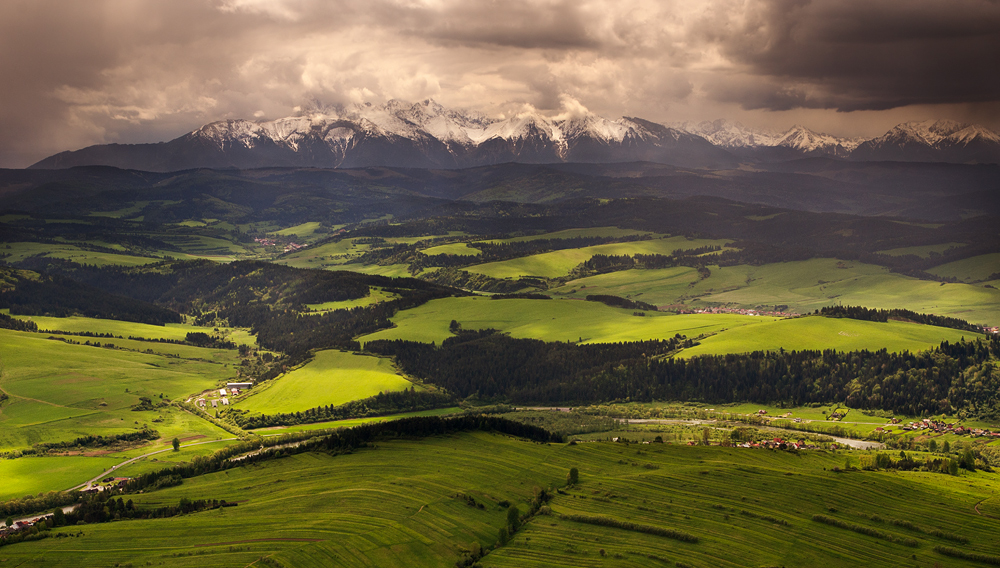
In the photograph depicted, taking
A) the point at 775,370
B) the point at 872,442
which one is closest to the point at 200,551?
the point at 872,442

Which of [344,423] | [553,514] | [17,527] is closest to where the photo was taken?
[553,514]

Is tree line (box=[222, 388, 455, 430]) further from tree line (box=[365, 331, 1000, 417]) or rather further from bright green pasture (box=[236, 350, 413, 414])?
tree line (box=[365, 331, 1000, 417])

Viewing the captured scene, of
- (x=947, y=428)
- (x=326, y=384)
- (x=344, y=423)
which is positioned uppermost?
(x=947, y=428)

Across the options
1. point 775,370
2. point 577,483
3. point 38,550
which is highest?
point 775,370

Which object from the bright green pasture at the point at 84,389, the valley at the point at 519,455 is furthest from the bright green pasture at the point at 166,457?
the bright green pasture at the point at 84,389

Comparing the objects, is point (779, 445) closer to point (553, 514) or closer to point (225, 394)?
point (553, 514)

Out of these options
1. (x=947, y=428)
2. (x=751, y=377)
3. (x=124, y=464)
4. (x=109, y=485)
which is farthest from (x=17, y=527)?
(x=947, y=428)

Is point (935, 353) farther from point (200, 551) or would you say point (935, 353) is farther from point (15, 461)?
point (15, 461)
